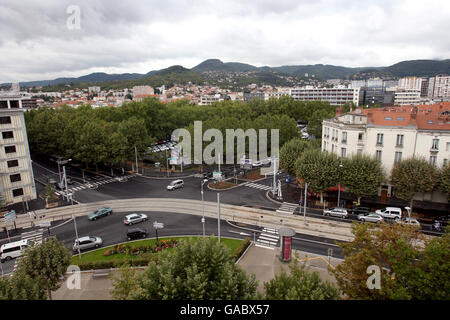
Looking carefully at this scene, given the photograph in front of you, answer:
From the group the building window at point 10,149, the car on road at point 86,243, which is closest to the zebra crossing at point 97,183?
the building window at point 10,149

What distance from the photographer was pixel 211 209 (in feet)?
120

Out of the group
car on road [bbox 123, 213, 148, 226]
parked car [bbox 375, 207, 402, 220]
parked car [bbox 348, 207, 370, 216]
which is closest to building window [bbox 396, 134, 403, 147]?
parked car [bbox 375, 207, 402, 220]

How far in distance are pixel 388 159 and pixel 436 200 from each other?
25.0ft

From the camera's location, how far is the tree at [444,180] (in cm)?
3177

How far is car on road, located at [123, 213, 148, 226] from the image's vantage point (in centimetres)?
3272

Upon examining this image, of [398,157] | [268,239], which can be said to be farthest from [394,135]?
[268,239]

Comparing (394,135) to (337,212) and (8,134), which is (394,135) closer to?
(337,212)

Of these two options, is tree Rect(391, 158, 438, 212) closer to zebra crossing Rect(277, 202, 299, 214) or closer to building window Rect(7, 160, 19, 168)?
zebra crossing Rect(277, 202, 299, 214)

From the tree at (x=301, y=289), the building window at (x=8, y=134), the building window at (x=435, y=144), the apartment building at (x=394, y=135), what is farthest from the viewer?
the building window at (x=8, y=134)

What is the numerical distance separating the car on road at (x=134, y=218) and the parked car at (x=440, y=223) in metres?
32.4

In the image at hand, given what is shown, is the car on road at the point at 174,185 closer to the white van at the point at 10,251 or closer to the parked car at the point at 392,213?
the white van at the point at 10,251

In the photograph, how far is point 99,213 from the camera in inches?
1382
